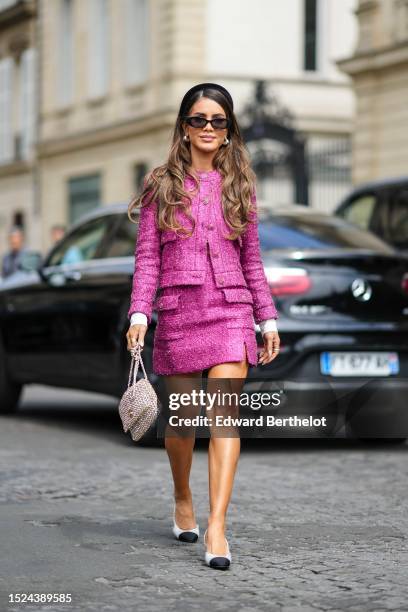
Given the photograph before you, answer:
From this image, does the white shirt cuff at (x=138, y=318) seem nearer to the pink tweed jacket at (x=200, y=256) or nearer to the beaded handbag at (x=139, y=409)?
the pink tweed jacket at (x=200, y=256)

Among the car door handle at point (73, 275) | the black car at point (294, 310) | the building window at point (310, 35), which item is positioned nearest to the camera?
the black car at point (294, 310)

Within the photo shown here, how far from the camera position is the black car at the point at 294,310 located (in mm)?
8797

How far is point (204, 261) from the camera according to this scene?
5.46m

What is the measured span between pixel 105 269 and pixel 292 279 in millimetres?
1638

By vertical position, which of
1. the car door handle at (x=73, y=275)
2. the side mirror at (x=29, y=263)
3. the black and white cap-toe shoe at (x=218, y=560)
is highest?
the side mirror at (x=29, y=263)

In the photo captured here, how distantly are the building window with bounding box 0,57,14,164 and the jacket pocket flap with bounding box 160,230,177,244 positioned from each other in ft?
112

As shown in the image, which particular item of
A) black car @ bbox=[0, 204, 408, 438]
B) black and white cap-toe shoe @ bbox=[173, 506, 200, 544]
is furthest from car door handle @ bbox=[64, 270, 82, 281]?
black and white cap-toe shoe @ bbox=[173, 506, 200, 544]

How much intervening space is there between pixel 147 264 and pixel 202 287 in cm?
23

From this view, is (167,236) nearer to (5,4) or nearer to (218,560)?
(218,560)

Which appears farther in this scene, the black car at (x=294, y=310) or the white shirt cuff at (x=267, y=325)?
the black car at (x=294, y=310)

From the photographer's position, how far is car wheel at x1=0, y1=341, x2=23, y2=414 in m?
11.4

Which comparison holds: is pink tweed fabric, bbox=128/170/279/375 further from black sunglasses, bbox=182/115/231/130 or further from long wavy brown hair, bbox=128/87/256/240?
black sunglasses, bbox=182/115/231/130

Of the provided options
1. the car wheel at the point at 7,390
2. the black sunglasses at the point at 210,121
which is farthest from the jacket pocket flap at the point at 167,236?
the car wheel at the point at 7,390

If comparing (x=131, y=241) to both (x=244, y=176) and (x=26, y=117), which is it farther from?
(x=26, y=117)
